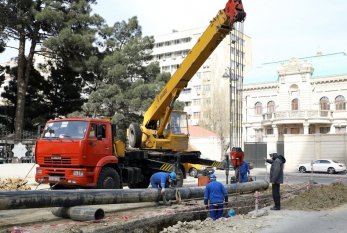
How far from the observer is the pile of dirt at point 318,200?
1268 centimetres

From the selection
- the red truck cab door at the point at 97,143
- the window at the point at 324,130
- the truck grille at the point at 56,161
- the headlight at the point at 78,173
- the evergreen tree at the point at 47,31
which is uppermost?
the evergreen tree at the point at 47,31

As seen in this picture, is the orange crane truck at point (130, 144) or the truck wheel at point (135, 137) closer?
the orange crane truck at point (130, 144)

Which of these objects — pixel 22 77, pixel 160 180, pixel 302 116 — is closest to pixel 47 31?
pixel 22 77

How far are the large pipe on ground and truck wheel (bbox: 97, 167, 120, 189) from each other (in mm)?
1916

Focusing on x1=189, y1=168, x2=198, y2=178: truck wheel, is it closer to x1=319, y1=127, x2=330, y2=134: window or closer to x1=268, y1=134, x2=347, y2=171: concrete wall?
x1=268, y1=134, x2=347, y2=171: concrete wall

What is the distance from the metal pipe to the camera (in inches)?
381

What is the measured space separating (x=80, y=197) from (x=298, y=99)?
5472 centimetres

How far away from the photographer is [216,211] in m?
11.3

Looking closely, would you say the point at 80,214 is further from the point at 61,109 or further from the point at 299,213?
the point at 61,109

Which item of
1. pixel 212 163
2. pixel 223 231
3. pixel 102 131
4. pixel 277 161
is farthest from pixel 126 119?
pixel 223 231

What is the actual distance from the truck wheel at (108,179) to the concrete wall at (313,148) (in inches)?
1197

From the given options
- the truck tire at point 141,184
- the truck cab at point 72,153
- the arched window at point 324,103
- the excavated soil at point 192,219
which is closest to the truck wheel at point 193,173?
the truck tire at point 141,184

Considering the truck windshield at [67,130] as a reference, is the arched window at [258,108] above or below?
above

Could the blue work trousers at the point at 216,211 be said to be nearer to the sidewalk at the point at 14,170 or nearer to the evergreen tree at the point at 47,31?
the sidewalk at the point at 14,170
